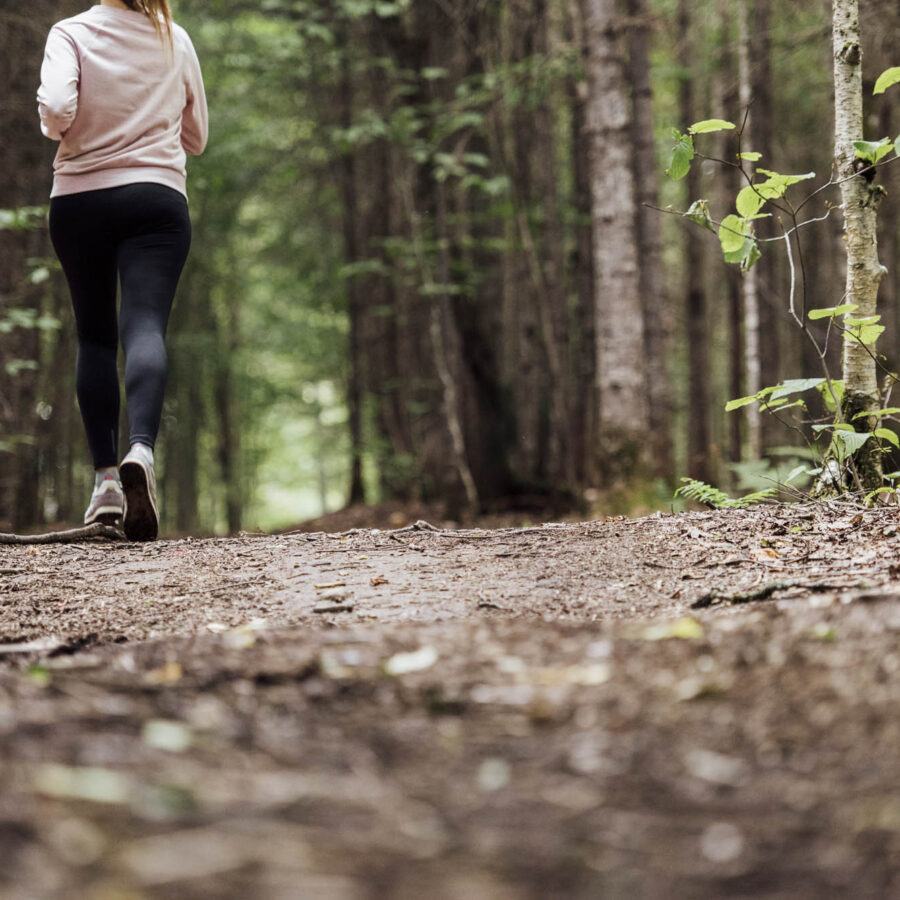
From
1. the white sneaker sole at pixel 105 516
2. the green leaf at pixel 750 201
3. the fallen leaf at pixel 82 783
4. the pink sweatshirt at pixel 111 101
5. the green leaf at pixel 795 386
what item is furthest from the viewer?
the white sneaker sole at pixel 105 516

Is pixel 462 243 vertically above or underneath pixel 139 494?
above

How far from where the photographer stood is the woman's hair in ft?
14.6

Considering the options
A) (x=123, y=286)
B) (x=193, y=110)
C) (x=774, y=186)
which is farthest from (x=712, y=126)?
(x=123, y=286)

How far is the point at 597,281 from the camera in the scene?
26.5 ft

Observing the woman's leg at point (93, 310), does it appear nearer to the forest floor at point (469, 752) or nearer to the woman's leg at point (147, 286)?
the woman's leg at point (147, 286)

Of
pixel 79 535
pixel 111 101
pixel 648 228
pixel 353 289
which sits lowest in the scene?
pixel 79 535

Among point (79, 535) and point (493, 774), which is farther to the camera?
point (79, 535)

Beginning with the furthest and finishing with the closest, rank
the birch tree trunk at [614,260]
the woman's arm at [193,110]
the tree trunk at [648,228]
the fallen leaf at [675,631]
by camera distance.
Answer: the tree trunk at [648,228] → the birch tree trunk at [614,260] → the woman's arm at [193,110] → the fallen leaf at [675,631]

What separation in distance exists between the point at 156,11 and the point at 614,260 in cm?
453

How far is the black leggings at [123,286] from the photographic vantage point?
436 cm

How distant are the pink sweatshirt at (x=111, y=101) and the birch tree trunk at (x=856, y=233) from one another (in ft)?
10.5

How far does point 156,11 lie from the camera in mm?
4461

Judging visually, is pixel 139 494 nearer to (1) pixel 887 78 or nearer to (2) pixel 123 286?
(2) pixel 123 286

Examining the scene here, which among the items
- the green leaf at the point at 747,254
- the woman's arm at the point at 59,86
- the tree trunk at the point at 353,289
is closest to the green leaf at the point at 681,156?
the green leaf at the point at 747,254
